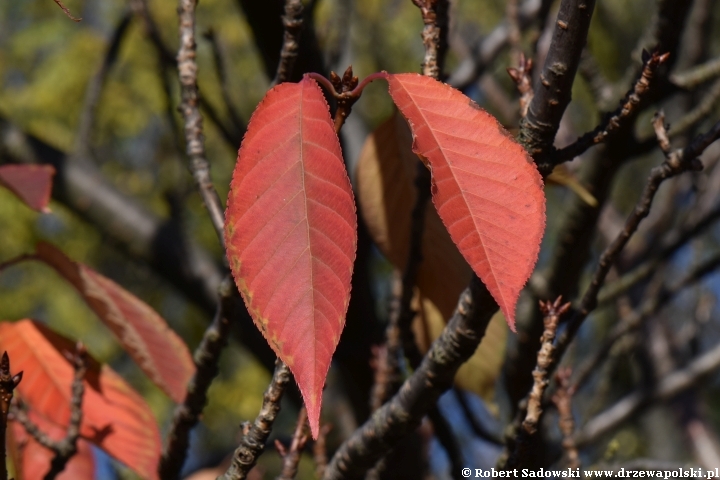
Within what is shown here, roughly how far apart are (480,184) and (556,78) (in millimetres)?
115

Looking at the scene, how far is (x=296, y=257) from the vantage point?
0.51 metres

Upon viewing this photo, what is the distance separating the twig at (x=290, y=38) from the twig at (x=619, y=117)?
0.27 meters

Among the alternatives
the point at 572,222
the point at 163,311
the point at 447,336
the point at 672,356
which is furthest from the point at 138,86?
the point at 447,336

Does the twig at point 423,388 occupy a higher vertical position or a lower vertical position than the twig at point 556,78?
lower

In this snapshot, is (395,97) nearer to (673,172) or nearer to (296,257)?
(296,257)

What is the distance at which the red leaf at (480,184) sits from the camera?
0.49m

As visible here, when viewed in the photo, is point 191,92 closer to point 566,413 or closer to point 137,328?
point 137,328

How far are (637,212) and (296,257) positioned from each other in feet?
1.12

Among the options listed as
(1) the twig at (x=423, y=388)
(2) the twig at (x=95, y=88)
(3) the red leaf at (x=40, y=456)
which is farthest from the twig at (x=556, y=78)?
(2) the twig at (x=95, y=88)

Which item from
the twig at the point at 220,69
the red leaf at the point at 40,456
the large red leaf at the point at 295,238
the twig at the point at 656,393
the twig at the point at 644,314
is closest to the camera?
the large red leaf at the point at 295,238

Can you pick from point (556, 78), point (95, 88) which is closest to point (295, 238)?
point (556, 78)

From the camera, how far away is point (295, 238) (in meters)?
0.51

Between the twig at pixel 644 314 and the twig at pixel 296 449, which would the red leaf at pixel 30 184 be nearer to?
the twig at pixel 296 449

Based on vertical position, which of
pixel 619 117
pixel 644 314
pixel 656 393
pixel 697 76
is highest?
pixel 619 117
